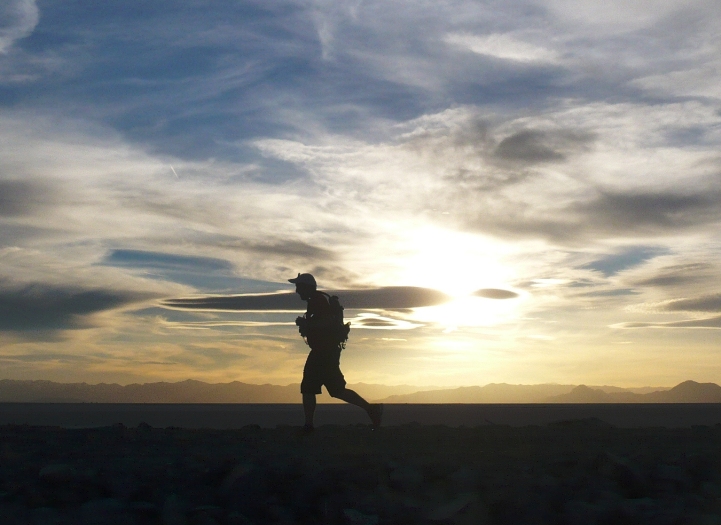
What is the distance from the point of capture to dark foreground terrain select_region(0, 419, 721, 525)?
14.0 feet

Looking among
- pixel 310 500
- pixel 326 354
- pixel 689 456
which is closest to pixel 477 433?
pixel 326 354

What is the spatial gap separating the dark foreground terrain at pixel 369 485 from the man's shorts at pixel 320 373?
8.06 feet

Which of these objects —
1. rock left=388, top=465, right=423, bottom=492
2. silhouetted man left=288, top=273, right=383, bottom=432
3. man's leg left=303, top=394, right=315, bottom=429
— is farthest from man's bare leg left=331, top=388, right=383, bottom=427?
rock left=388, top=465, right=423, bottom=492

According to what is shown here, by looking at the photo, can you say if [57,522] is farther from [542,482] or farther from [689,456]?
[689,456]

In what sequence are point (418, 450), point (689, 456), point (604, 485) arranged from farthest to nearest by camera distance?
point (418, 450) → point (689, 456) → point (604, 485)

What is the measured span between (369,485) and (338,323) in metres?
5.16

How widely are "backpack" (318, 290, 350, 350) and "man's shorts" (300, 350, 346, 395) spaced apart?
21 centimetres

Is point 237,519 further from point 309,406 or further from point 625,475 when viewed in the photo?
point 309,406

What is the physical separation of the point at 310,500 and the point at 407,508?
2.09 ft

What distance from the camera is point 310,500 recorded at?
4.59 metres

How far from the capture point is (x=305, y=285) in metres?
9.96

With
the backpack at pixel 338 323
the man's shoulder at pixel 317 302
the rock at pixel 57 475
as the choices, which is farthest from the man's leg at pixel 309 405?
the rock at pixel 57 475

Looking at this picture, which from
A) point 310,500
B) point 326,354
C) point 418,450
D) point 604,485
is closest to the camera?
point 310,500

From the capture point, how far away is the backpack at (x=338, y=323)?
32.6 ft
